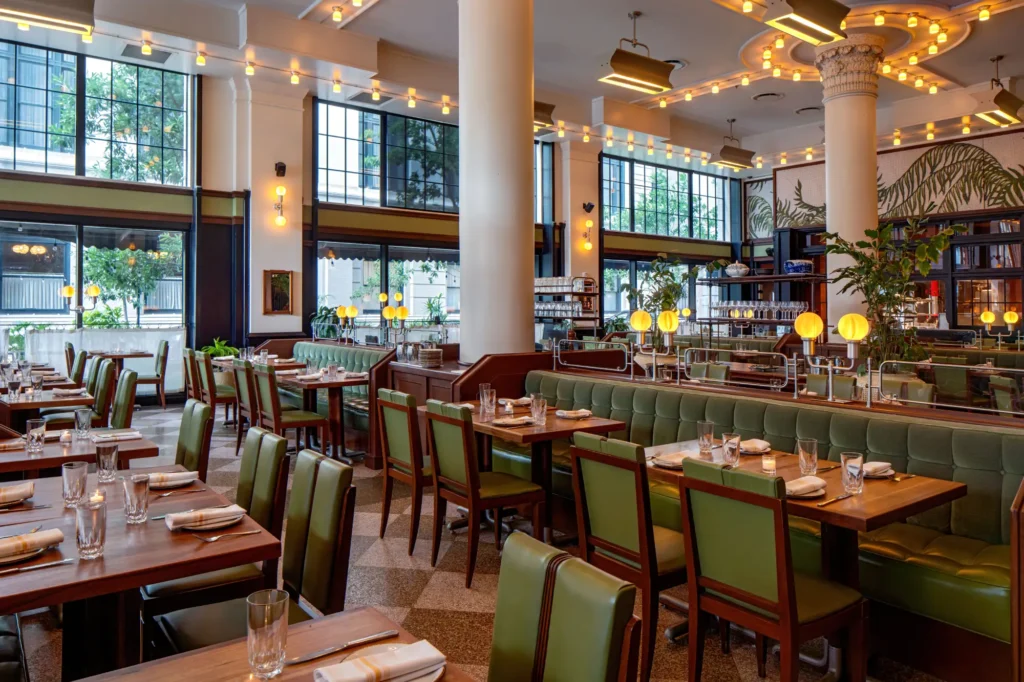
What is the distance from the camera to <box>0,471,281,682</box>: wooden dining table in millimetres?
1752

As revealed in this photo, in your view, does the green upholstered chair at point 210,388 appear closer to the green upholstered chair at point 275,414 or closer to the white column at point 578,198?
the green upholstered chair at point 275,414

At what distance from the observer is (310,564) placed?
230cm

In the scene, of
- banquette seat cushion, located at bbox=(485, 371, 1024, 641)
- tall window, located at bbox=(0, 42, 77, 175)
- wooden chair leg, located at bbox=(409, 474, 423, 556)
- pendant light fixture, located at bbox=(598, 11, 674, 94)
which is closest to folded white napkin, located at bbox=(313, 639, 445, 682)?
banquette seat cushion, located at bbox=(485, 371, 1024, 641)

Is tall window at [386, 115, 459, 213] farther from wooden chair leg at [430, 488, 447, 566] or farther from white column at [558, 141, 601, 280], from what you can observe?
wooden chair leg at [430, 488, 447, 566]

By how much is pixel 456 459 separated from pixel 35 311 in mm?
Answer: 8699

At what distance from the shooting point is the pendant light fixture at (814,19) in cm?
636

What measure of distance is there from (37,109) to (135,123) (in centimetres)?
118

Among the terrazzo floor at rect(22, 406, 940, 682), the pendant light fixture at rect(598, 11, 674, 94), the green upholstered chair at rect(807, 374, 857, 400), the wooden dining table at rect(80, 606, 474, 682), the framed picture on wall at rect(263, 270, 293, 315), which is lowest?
the terrazzo floor at rect(22, 406, 940, 682)

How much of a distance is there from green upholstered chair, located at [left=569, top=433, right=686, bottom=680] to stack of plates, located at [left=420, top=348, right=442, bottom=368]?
3328 mm

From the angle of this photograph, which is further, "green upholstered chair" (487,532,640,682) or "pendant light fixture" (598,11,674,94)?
"pendant light fixture" (598,11,674,94)

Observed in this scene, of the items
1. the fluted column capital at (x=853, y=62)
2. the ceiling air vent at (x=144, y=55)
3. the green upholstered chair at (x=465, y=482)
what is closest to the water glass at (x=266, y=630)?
the green upholstered chair at (x=465, y=482)

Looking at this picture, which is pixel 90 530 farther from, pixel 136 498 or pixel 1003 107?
pixel 1003 107

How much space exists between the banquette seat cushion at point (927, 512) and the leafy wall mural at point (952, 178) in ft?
33.6

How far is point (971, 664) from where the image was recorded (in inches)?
105
